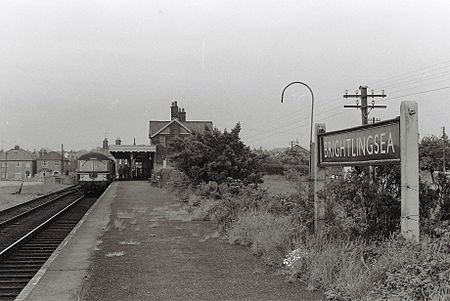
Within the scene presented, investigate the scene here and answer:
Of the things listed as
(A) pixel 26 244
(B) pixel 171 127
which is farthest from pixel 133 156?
(A) pixel 26 244

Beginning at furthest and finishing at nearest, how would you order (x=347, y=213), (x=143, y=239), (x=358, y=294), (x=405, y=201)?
1. (x=143, y=239)
2. (x=347, y=213)
3. (x=405, y=201)
4. (x=358, y=294)

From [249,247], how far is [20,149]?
12581cm

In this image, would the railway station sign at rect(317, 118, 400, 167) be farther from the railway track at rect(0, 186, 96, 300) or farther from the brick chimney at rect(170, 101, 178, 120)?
the brick chimney at rect(170, 101, 178, 120)

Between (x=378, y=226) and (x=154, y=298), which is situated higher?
(x=378, y=226)

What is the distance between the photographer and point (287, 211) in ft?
38.7

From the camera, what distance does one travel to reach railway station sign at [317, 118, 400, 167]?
6402 mm

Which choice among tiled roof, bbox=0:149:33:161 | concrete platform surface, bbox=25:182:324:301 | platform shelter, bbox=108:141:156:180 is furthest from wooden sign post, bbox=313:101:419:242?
tiled roof, bbox=0:149:33:161

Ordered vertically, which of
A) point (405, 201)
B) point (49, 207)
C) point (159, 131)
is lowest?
point (49, 207)

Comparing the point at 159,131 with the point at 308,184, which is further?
the point at 159,131

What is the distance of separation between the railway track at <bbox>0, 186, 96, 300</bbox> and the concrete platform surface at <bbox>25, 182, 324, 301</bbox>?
0.63m

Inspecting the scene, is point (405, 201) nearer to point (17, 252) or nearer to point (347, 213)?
point (347, 213)

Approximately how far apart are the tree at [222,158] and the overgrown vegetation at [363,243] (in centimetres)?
1058

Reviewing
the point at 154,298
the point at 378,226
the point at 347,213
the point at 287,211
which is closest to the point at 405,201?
the point at 378,226

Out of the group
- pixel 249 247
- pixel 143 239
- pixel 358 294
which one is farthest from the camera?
pixel 143 239
